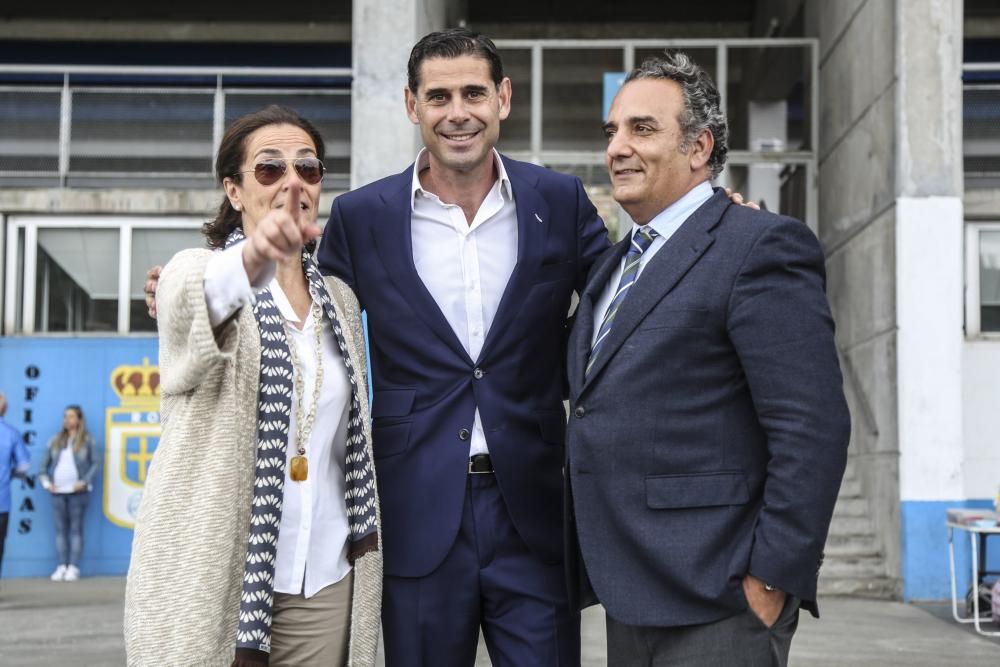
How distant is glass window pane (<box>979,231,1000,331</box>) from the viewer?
42.3 feet

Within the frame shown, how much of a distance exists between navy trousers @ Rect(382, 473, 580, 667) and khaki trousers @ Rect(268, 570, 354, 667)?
32 cm

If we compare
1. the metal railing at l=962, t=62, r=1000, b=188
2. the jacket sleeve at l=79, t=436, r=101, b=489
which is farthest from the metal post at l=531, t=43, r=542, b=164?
the jacket sleeve at l=79, t=436, r=101, b=489

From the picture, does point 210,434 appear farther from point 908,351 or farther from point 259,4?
point 259,4

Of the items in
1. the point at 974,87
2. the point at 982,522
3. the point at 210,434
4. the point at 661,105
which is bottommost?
the point at 982,522

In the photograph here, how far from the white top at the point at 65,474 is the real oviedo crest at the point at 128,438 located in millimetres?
541

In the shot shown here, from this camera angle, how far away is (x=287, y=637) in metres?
2.87

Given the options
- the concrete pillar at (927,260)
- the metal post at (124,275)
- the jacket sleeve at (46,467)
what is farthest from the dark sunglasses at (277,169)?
the metal post at (124,275)

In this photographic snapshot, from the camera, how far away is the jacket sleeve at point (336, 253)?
345 centimetres

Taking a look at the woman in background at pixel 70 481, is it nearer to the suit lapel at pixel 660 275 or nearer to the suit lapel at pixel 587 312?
the suit lapel at pixel 587 312

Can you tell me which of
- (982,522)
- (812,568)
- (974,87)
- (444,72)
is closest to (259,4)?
(974,87)

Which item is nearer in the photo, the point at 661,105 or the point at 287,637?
the point at 287,637

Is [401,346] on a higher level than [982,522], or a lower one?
higher

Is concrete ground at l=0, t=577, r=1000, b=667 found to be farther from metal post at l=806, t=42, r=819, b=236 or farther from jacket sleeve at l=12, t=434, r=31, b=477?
metal post at l=806, t=42, r=819, b=236

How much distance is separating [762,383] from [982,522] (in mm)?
6899
